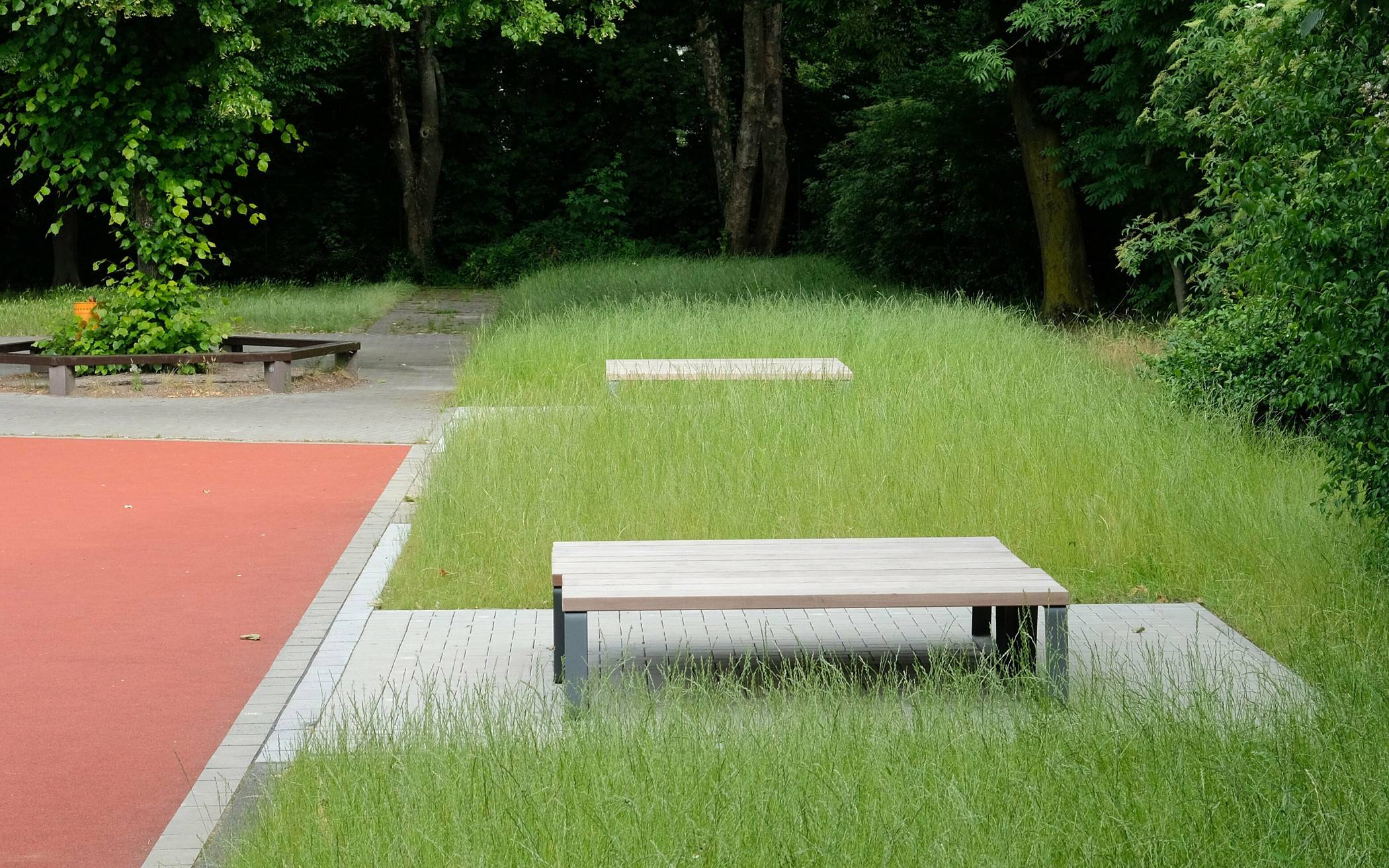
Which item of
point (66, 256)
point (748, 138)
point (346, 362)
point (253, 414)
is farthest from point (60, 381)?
point (66, 256)

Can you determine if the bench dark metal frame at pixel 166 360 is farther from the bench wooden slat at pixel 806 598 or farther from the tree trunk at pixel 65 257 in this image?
the tree trunk at pixel 65 257

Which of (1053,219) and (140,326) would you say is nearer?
(140,326)

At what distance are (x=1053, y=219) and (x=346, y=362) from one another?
376 inches

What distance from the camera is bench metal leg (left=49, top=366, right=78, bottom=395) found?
14.7 m

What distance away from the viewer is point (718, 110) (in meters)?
34.8

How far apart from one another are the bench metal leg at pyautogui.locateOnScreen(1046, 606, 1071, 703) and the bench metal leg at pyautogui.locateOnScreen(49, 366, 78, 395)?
12154 millimetres

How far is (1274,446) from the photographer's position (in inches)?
361

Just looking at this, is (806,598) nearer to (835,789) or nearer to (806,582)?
(806,582)

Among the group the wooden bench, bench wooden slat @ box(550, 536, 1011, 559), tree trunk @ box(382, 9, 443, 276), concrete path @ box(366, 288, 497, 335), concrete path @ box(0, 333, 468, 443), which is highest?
tree trunk @ box(382, 9, 443, 276)

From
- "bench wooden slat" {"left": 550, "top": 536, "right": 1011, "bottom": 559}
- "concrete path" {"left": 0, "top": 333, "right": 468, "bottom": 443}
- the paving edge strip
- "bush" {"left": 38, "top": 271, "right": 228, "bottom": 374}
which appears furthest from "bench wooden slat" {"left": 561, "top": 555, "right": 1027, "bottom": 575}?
"bush" {"left": 38, "top": 271, "right": 228, "bottom": 374}

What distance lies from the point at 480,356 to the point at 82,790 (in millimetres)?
10149

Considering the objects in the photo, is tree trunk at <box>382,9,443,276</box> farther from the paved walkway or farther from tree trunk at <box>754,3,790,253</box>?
the paved walkway

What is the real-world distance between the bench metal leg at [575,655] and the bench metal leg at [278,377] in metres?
10.6

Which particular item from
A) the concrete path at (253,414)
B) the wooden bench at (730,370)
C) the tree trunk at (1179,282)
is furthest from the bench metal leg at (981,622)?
the tree trunk at (1179,282)
